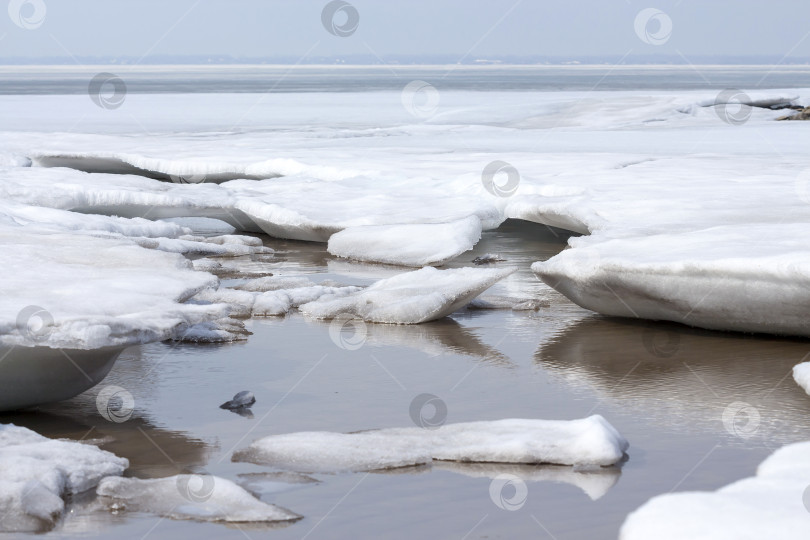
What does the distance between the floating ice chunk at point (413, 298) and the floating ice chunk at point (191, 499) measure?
9.59 ft

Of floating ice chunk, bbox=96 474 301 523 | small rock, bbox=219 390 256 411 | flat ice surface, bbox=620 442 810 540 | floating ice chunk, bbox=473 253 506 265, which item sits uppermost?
floating ice chunk, bbox=473 253 506 265

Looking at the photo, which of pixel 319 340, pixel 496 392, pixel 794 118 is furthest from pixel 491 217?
pixel 794 118

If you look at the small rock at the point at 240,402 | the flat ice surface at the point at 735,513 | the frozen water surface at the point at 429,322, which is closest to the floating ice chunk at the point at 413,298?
the frozen water surface at the point at 429,322

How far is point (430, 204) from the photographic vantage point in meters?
9.77

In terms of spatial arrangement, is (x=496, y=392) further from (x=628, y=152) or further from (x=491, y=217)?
(x=628, y=152)

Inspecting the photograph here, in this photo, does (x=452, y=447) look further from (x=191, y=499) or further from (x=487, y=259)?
(x=487, y=259)

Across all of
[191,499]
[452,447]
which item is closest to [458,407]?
[452,447]

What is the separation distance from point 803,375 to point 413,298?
2.48 metres

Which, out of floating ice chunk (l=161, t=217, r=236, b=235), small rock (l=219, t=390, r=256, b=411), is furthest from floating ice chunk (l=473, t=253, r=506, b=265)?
small rock (l=219, t=390, r=256, b=411)

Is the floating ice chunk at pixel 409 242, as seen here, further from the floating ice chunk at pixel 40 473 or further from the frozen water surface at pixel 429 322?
the floating ice chunk at pixel 40 473

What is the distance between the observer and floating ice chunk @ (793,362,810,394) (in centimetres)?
485

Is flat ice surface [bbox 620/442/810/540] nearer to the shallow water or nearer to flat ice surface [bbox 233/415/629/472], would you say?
the shallow water

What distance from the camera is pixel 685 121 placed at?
19766 mm

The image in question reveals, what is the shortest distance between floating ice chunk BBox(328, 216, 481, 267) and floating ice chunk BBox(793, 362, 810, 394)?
3326mm
